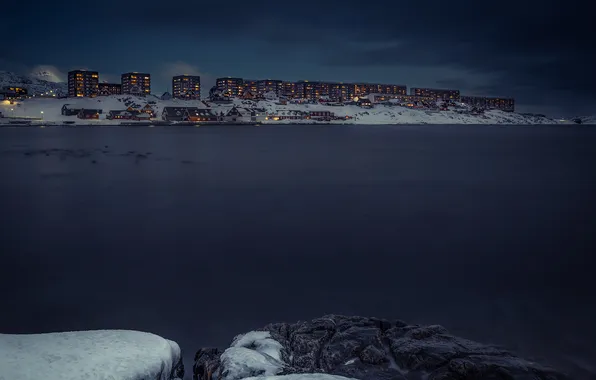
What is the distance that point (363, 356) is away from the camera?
483cm

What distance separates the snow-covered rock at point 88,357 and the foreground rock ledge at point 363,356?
592mm

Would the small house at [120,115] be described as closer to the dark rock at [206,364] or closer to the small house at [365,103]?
the small house at [365,103]

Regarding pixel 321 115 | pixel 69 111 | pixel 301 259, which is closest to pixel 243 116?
pixel 321 115

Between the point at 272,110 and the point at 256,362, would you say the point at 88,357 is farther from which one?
the point at 272,110

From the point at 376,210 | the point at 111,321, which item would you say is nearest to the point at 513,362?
the point at 111,321

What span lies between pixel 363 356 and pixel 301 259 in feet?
15.9

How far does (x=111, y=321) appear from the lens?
6.75 metres

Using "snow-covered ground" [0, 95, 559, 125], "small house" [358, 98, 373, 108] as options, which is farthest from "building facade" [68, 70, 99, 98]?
"small house" [358, 98, 373, 108]

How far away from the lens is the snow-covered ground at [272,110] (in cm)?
10831

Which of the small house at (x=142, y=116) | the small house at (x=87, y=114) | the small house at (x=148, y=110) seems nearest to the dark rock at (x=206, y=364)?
the small house at (x=87, y=114)

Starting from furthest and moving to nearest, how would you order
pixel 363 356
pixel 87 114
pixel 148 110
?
1. pixel 148 110
2. pixel 87 114
3. pixel 363 356

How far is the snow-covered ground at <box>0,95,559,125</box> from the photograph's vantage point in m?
108

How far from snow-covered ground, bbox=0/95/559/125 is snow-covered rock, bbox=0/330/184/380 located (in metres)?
105

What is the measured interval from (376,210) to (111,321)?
9.91 m
